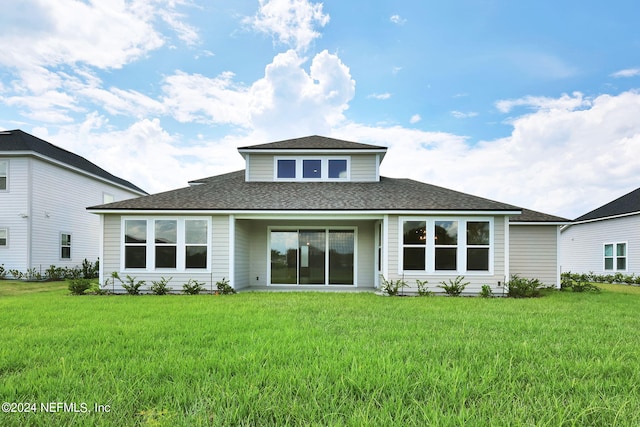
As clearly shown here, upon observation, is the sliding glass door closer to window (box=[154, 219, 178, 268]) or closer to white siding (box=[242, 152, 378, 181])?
white siding (box=[242, 152, 378, 181])

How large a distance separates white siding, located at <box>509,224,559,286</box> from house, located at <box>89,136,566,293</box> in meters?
0.04

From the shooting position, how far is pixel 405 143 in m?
19.4

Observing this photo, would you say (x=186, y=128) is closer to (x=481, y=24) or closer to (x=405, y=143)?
(x=405, y=143)

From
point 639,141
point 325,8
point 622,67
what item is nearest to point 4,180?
point 325,8

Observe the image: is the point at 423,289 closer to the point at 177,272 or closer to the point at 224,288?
the point at 224,288

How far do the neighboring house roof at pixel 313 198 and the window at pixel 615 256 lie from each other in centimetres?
1239

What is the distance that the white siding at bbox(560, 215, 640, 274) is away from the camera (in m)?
19.0

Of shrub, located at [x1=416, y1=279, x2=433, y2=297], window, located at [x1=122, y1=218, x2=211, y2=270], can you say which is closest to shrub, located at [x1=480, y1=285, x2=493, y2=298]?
shrub, located at [x1=416, y1=279, x2=433, y2=297]

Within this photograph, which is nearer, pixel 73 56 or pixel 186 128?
pixel 73 56

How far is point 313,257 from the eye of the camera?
1517 centimetres

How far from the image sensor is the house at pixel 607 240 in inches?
750

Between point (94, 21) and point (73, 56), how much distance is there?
460cm

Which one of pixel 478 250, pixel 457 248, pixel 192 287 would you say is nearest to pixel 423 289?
pixel 457 248

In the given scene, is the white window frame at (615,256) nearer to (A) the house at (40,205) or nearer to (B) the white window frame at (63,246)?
(A) the house at (40,205)
